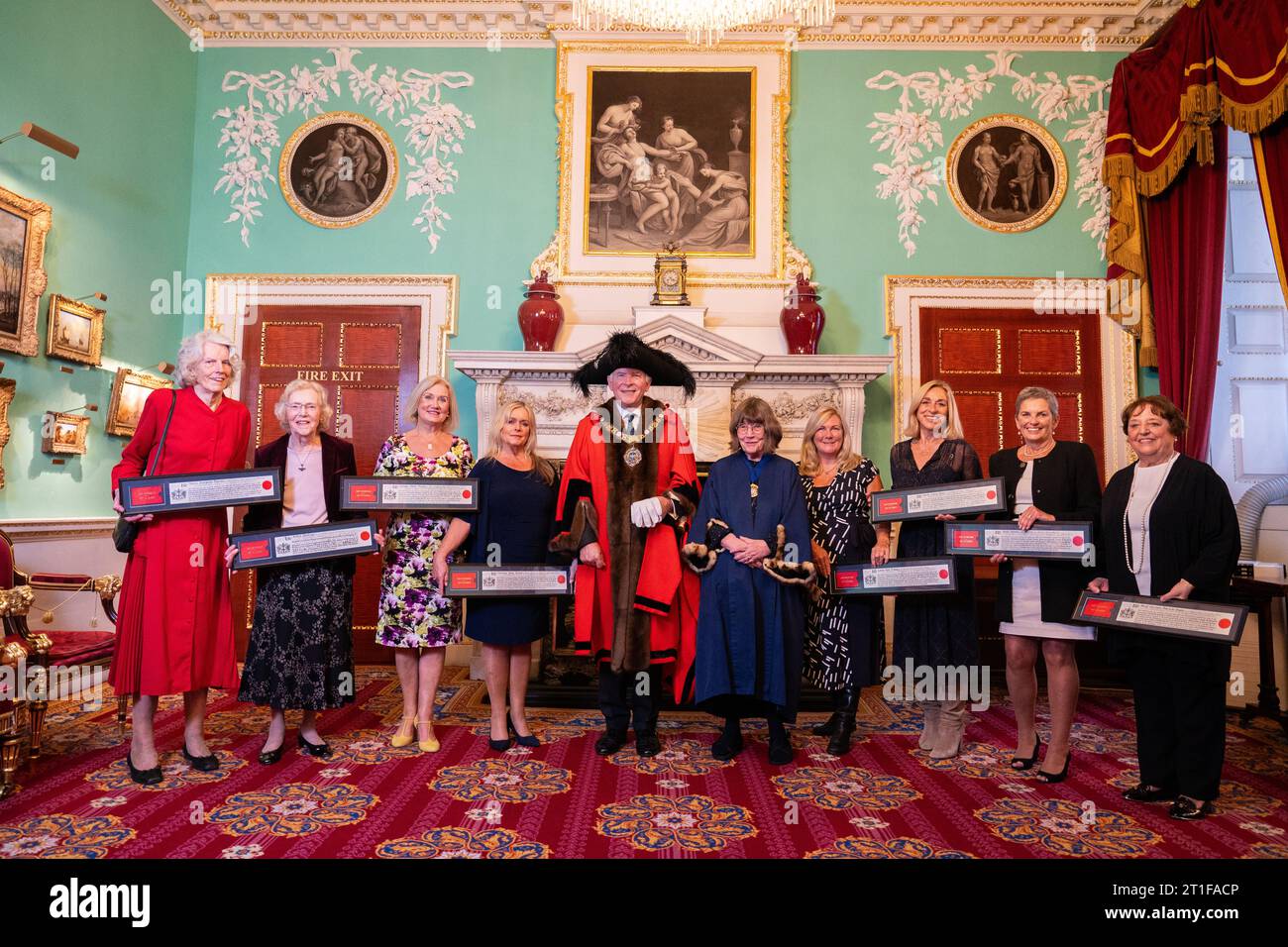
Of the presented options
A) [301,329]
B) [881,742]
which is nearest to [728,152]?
[301,329]

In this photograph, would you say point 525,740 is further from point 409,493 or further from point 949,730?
point 949,730

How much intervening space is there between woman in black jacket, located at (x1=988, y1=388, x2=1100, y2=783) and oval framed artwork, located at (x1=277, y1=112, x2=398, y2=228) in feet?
18.2

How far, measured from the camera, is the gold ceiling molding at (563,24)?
253 inches

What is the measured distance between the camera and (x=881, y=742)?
4.16 meters

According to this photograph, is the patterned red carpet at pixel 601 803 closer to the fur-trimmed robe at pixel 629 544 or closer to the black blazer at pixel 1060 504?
the fur-trimmed robe at pixel 629 544

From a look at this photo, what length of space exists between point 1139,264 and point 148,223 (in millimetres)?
7934

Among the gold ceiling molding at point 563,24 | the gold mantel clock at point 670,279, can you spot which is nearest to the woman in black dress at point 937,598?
the gold mantel clock at point 670,279

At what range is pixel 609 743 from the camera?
3.87m

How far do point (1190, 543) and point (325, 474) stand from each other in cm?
387

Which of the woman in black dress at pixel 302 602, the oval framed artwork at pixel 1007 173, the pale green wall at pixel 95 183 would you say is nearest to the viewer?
the woman in black dress at pixel 302 602

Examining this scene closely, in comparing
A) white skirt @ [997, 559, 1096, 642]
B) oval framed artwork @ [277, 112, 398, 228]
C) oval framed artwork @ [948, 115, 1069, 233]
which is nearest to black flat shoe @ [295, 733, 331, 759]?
white skirt @ [997, 559, 1096, 642]

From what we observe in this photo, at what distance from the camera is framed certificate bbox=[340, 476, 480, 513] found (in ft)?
11.8

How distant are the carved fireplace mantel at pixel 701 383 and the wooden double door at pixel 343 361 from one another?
0.82 m

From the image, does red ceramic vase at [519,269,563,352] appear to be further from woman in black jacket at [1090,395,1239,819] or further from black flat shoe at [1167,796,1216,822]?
black flat shoe at [1167,796,1216,822]
